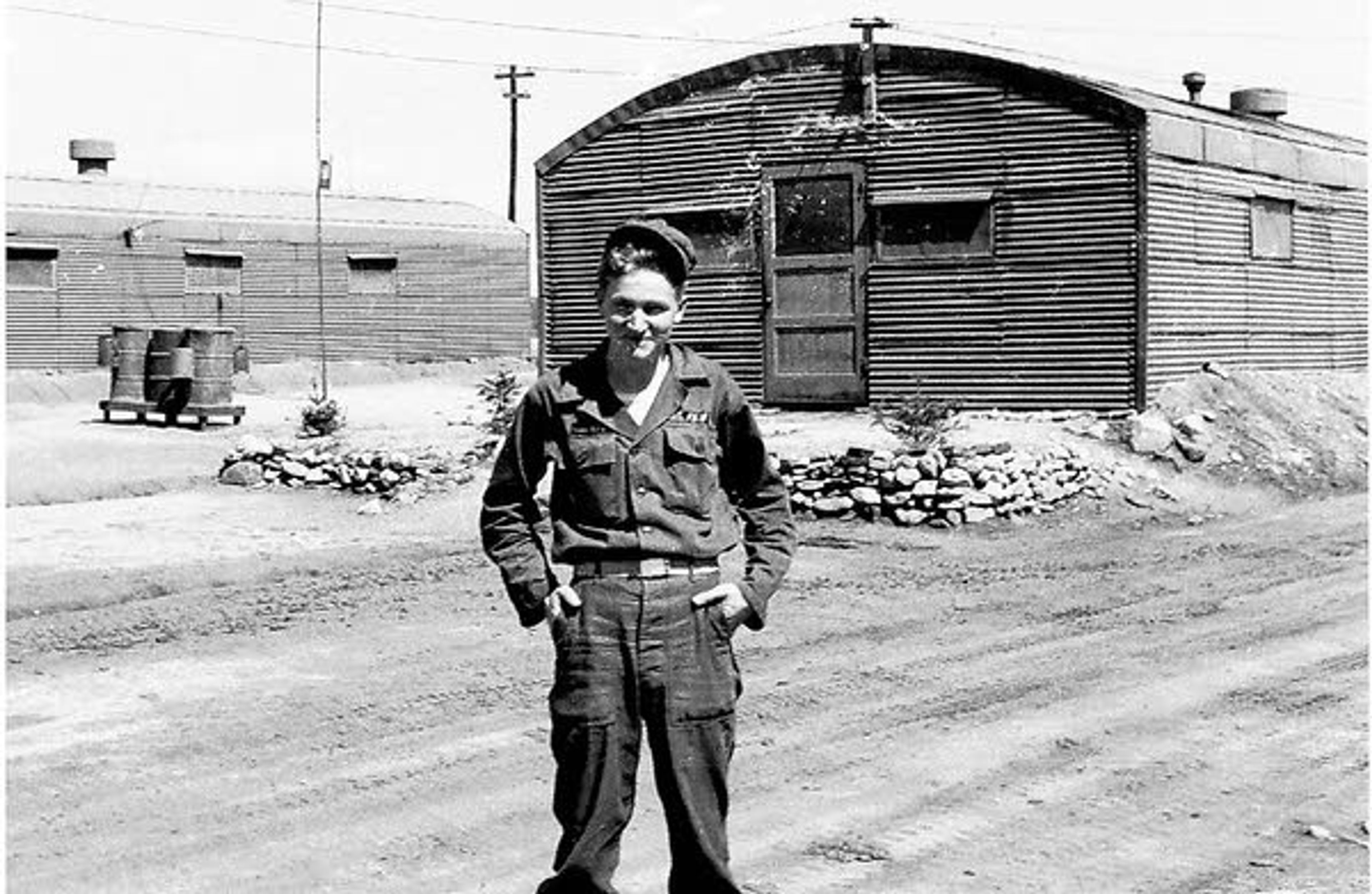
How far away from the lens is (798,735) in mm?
8594

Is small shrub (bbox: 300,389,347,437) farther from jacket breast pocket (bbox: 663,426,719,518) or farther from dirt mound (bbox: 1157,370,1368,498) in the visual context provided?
jacket breast pocket (bbox: 663,426,719,518)

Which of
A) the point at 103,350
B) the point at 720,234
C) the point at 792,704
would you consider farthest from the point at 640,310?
the point at 103,350

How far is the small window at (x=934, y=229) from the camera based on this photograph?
69.4ft

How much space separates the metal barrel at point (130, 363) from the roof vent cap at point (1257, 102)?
17.3 m

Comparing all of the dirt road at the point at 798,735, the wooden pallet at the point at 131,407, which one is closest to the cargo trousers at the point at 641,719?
the dirt road at the point at 798,735

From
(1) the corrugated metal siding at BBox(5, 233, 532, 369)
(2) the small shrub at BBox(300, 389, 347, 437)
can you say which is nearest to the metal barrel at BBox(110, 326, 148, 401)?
(2) the small shrub at BBox(300, 389, 347, 437)

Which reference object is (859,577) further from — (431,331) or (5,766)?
(431,331)

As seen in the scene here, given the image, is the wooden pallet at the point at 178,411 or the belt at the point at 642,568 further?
the wooden pallet at the point at 178,411

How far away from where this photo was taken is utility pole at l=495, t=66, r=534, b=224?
55719 millimetres

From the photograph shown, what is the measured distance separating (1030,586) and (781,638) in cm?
296

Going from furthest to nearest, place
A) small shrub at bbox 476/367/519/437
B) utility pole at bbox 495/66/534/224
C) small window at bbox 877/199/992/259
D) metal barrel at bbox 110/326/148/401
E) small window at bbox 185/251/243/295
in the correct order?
utility pole at bbox 495/66/534/224 < small window at bbox 185/251/243/295 < metal barrel at bbox 110/326/148/401 < small window at bbox 877/199/992/259 < small shrub at bbox 476/367/519/437

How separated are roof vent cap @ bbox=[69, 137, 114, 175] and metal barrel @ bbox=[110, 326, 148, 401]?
1388 cm

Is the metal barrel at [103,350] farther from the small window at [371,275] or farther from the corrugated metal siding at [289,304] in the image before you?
the small window at [371,275]

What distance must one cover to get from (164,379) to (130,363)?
1.42 metres
